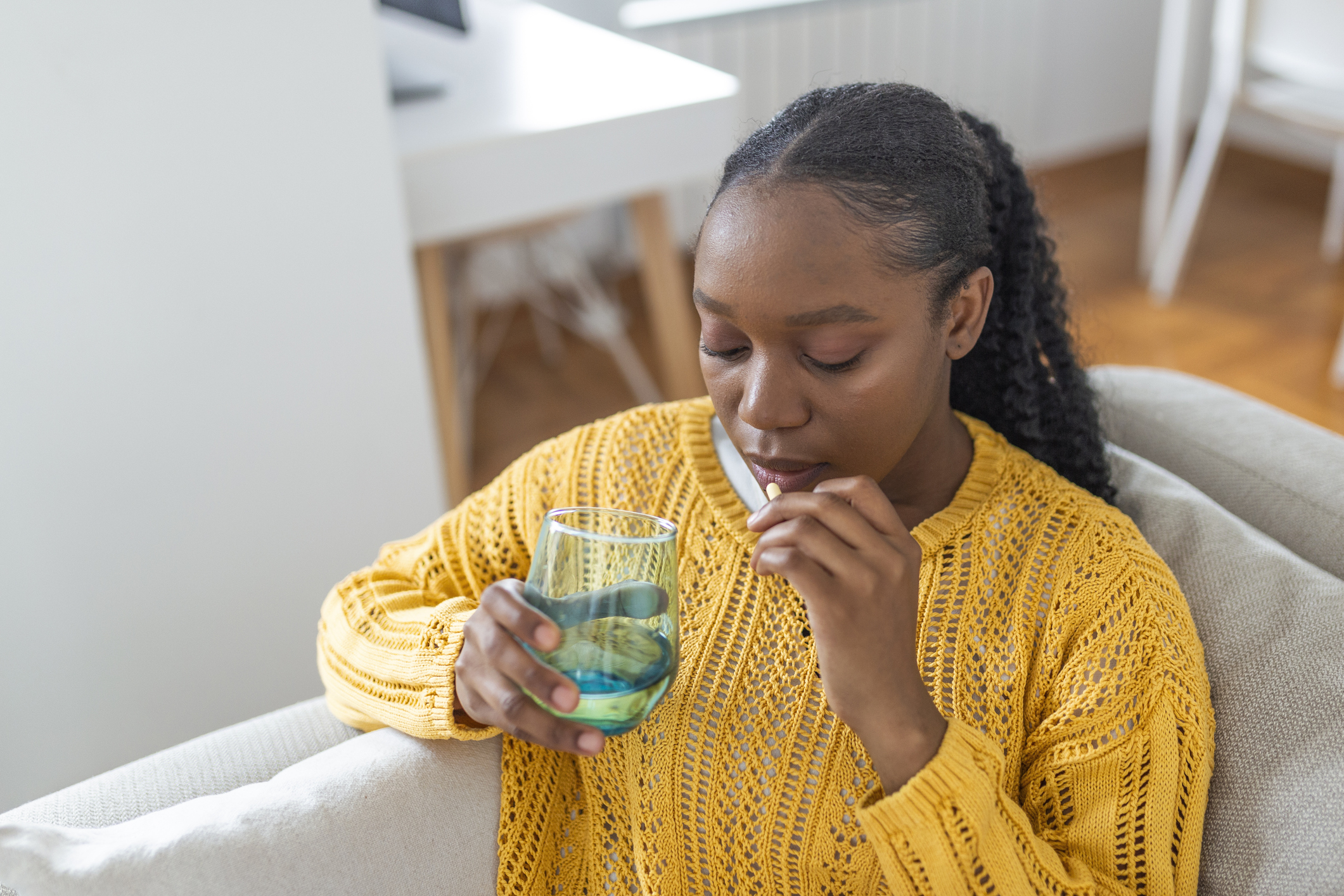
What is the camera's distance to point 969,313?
0.87m

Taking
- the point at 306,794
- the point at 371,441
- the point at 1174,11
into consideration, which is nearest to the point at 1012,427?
the point at 306,794

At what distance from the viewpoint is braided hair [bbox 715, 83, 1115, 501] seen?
0.79 m

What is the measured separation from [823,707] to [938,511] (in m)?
0.18

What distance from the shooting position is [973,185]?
868mm

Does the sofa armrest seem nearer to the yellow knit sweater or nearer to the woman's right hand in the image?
the yellow knit sweater

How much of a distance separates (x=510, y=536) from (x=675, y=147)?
2.99 ft

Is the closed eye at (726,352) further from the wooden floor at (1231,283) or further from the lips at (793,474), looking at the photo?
the wooden floor at (1231,283)

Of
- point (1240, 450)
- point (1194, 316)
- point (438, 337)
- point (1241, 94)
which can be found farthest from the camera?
point (1194, 316)

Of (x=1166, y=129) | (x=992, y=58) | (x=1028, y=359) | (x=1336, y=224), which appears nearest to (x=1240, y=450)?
(x=1028, y=359)

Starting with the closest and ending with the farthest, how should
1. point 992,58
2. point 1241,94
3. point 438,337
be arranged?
point 438,337 < point 1241,94 < point 992,58

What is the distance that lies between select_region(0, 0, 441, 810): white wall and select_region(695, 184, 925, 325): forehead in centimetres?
68

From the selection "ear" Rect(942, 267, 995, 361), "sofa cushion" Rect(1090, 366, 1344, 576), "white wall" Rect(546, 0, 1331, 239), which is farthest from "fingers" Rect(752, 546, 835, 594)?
"white wall" Rect(546, 0, 1331, 239)

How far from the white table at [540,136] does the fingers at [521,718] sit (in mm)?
907

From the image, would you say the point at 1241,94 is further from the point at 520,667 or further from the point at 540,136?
the point at 520,667
